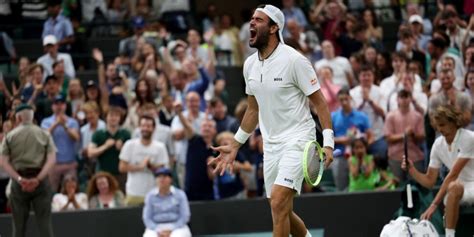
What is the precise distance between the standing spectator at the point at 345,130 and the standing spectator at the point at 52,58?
4552 mm

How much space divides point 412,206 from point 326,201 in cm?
186

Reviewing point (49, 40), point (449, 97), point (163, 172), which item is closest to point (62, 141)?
point (163, 172)

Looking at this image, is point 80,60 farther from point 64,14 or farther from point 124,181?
point 124,181

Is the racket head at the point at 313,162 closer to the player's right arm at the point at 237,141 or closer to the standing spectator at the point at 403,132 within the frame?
the player's right arm at the point at 237,141

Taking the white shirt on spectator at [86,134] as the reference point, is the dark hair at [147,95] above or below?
above

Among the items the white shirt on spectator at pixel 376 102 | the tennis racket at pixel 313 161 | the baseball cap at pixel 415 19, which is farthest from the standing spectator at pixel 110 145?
the tennis racket at pixel 313 161

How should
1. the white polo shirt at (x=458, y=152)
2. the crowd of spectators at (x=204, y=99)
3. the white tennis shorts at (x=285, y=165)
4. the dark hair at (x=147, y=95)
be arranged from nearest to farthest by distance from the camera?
1. the white tennis shorts at (x=285, y=165)
2. the white polo shirt at (x=458, y=152)
3. the crowd of spectators at (x=204, y=99)
4. the dark hair at (x=147, y=95)

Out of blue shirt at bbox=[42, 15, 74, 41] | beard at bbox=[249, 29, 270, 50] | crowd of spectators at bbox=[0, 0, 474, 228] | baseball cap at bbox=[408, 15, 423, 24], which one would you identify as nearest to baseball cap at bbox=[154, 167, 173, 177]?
crowd of spectators at bbox=[0, 0, 474, 228]

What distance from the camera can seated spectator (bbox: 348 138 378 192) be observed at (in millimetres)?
16031

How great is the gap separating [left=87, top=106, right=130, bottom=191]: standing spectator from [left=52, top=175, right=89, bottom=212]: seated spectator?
66cm

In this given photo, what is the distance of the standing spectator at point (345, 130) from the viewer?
16344 mm

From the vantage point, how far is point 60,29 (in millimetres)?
20719

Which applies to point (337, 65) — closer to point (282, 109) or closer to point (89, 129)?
point (89, 129)

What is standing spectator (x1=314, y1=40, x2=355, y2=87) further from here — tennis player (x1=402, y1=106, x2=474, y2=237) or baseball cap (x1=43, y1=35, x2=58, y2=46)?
tennis player (x1=402, y1=106, x2=474, y2=237)
